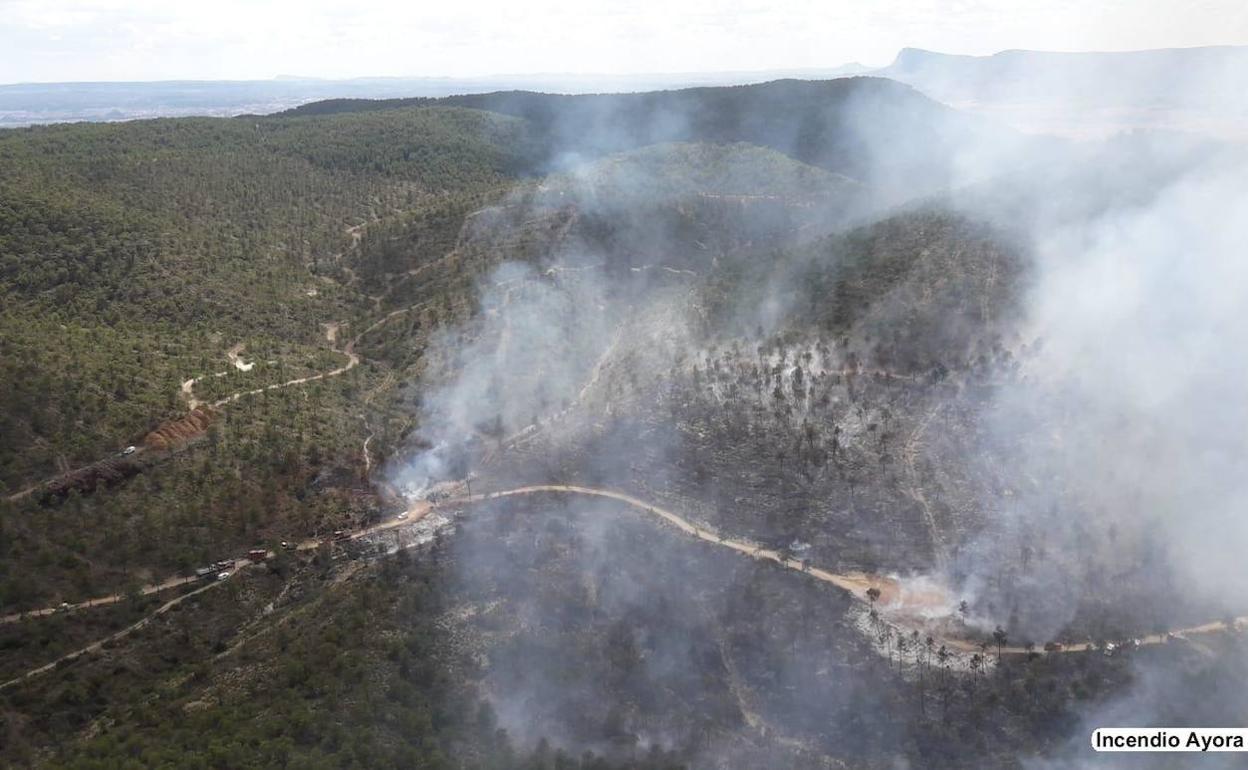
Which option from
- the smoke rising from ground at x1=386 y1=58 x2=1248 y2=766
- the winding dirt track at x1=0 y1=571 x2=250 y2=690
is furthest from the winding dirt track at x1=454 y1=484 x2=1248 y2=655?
the winding dirt track at x1=0 y1=571 x2=250 y2=690

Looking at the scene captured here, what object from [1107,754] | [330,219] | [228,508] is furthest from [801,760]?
[330,219]

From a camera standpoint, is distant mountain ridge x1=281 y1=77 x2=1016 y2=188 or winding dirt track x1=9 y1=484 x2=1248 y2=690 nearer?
winding dirt track x1=9 y1=484 x2=1248 y2=690

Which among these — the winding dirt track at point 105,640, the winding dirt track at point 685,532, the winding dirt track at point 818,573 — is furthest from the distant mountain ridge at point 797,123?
the winding dirt track at point 105,640

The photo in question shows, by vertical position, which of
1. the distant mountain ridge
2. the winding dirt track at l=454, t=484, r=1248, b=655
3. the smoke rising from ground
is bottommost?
the winding dirt track at l=454, t=484, r=1248, b=655

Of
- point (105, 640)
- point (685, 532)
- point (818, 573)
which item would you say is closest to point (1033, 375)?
point (818, 573)

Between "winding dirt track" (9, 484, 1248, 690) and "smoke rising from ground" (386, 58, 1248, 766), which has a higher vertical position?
"smoke rising from ground" (386, 58, 1248, 766)

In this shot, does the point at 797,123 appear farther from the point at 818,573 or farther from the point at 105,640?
the point at 105,640

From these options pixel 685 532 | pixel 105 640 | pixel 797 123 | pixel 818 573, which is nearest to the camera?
pixel 105 640

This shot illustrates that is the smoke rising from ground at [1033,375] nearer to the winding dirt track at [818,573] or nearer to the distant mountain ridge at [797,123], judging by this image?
the winding dirt track at [818,573]

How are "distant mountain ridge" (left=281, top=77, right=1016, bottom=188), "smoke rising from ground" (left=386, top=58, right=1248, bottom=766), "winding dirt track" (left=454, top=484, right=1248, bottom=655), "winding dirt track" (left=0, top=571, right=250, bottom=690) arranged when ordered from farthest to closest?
"distant mountain ridge" (left=281, top=77, right=1016, bottom=188), "smoke rising from ground" (left=386, top=58, right=1248, bottom=766), "winding dirt track" (left=454, top=484, right=1248, bottom=655), "winding dirt track" (left=0, top=571, right=250, bottom=690)

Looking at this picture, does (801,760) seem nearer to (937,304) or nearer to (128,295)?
(937,304)

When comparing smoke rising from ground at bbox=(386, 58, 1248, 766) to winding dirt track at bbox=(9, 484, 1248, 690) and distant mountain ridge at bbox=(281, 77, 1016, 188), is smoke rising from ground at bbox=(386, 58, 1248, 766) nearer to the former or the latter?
winding dirt track at bbox=(9, 484, 1248, 690)
